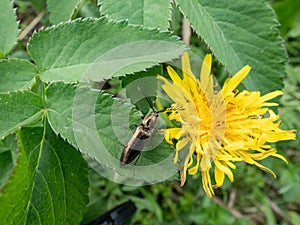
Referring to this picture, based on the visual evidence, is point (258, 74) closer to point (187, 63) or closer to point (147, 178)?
point (187, 63)

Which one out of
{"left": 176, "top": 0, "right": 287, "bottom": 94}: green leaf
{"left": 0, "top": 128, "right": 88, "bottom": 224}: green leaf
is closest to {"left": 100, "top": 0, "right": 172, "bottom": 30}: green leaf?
{"left": 176, "top": 0, "right": 287, "bottom": 94}: green leaf

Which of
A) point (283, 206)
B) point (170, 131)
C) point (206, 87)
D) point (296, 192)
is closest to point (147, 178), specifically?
point (170, 131)

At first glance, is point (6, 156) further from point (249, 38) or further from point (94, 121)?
point (249, 38)

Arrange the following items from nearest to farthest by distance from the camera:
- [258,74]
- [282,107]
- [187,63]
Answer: [187,63]
[258,74]
[282,107]

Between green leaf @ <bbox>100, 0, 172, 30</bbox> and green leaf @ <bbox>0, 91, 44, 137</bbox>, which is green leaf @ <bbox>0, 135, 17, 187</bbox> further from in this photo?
green leaf @ <bbox>100, 0, 172, 30</bbox>

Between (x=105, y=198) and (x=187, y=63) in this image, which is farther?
(x=105, y=198)
